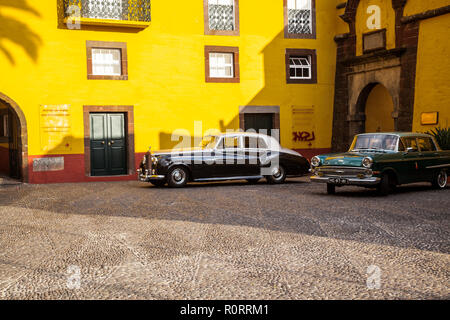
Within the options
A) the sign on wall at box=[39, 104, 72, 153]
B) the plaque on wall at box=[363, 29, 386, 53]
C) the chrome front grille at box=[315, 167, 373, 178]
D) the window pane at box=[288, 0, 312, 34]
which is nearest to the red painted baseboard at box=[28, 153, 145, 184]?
the sign on wall at box=[39, 104, 72, 153]

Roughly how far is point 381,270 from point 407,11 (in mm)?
15691

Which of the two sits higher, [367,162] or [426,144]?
[426,144]

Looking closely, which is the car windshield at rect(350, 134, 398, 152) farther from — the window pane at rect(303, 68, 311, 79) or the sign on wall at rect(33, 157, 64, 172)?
the sign on wall at rect(33, 157, 64, 172)

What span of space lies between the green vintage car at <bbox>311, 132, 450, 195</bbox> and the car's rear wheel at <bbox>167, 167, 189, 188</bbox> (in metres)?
3.94

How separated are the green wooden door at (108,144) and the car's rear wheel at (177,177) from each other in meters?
4.95

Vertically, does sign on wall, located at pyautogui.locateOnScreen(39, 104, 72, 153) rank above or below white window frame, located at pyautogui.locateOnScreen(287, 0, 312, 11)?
below

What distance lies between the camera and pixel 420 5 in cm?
1862

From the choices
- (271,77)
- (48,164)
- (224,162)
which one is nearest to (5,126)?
(48,164)

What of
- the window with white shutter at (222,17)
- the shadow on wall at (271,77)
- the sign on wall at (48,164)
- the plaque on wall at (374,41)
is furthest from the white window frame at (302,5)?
the sign on wall at (48,164)

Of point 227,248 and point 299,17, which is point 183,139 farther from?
point 227,248

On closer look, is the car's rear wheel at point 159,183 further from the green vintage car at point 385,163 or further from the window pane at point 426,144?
the window pane at point 426,144

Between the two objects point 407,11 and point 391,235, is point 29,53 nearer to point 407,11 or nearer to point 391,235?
point 407,11

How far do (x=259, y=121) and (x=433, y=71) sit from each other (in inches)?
263

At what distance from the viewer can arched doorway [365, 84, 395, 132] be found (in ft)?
72.2
